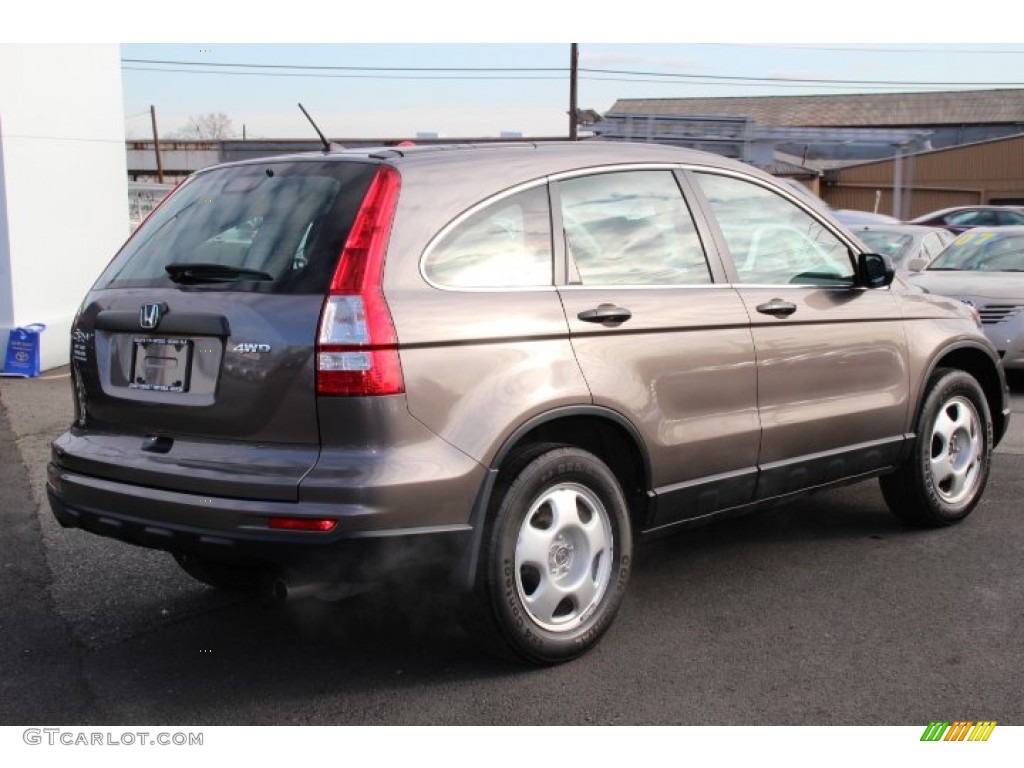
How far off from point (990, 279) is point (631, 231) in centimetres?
719

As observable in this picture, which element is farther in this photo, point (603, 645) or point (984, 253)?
point (984, 253)

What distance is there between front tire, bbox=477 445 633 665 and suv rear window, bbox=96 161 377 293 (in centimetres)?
96

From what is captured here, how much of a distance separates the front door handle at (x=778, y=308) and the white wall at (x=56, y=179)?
8315 mm

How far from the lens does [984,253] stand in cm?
1101

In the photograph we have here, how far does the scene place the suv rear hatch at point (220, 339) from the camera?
3.34 metres

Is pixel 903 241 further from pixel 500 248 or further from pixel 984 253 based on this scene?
pixel 500 248

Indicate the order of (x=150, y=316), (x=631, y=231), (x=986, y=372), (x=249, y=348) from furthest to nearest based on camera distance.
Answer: (x=986, y=372), (x=631, y=231), (x=150, y=316), (x=249, y=348)

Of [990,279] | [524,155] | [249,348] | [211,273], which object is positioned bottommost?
[990,279]

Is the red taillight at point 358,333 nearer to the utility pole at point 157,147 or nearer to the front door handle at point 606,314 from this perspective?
the front door handle at point 606,314

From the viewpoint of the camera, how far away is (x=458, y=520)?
3.45 metres

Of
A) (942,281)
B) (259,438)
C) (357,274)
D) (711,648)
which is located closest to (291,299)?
(357,274)

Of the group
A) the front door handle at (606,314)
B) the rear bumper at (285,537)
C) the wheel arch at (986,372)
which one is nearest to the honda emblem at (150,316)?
the rear bumper at (285,537)

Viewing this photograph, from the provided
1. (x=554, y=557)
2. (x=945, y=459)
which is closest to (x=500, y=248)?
(x=554, y=557)

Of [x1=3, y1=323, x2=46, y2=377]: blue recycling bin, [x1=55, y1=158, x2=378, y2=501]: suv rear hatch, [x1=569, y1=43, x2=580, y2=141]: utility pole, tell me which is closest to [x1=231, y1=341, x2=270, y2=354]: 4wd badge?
[x1=55, y1=158, x2=378, y2=501]: suv rear hatch
